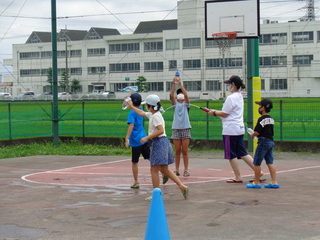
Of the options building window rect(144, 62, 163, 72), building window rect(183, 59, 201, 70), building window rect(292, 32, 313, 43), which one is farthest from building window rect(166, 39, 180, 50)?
building window rect(292, 32, 313, 43)

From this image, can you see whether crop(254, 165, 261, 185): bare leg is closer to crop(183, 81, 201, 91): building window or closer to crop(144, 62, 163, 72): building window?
crop(183, 81, 201, 91): building window

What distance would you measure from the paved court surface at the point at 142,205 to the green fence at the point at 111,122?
14.0 feet

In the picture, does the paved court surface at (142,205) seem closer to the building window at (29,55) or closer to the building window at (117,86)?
the building window at (117,86)

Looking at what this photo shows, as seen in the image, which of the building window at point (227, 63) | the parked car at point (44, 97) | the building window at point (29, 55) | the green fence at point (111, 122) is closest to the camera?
the green fence at point (111, 122)

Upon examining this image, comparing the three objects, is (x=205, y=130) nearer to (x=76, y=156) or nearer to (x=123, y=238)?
(x=76, y=156)

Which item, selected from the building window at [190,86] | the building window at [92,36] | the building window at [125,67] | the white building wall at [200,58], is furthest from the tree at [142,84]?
the building window at [92,36]

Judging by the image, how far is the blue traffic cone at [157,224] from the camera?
5934 millimetres

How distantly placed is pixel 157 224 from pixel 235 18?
10461mm

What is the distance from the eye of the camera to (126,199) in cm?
943

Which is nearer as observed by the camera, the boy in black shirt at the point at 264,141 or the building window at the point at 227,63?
the boy in black shirt at the point at 264,141

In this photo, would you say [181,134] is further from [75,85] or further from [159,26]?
[159,26]

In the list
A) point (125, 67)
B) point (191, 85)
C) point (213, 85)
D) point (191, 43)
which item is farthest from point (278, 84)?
point (125, 67)

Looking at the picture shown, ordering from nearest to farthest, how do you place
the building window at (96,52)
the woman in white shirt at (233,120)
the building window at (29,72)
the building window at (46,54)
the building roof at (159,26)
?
the woman in white shirt at (233,120) → the building window at (96,52) → the building window at (46,54) → the building window at (29,72) → the building roof at (159,26)

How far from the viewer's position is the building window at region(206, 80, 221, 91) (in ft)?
187
